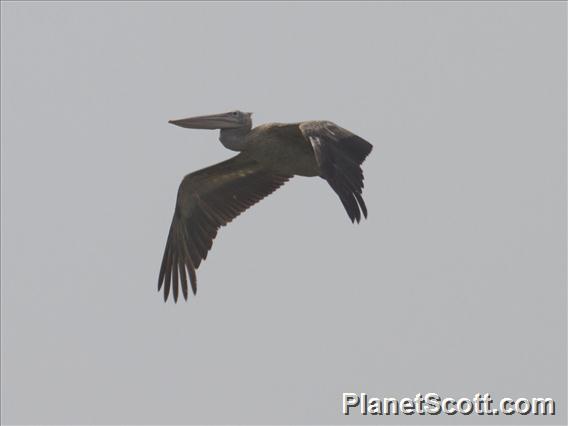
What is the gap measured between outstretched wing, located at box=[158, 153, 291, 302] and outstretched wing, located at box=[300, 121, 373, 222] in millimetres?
3623

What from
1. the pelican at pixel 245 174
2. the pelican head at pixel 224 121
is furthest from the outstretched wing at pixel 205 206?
the pelican head at pixel 224 121

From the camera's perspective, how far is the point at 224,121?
784 inches

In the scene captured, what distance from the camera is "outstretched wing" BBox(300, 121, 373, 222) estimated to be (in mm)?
16844

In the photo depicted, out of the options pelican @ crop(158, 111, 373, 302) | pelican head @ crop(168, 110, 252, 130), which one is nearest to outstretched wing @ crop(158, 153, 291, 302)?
pelican @ crop(158, 111, 373, 302)

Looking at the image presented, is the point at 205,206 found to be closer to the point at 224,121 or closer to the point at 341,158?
Result: the point at 224,121

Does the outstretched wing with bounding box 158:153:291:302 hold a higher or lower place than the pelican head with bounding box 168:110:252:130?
lower

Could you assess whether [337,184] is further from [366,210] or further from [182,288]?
[182,288]

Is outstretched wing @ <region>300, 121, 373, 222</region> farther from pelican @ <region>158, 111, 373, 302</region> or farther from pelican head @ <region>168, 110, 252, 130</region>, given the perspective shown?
pelican head @ <region>168, 110, 252, 130</region>

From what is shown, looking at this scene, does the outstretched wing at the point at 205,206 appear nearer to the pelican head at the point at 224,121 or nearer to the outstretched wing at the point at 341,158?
the pelican head at the point at 224,121

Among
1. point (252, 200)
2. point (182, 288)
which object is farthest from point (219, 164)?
point (182, 288)

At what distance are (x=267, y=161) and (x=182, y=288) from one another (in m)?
3.66

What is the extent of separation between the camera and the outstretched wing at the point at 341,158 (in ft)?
55.3

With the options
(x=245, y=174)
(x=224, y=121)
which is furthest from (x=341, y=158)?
(x=245, y=174)

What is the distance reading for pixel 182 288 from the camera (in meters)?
22.5
